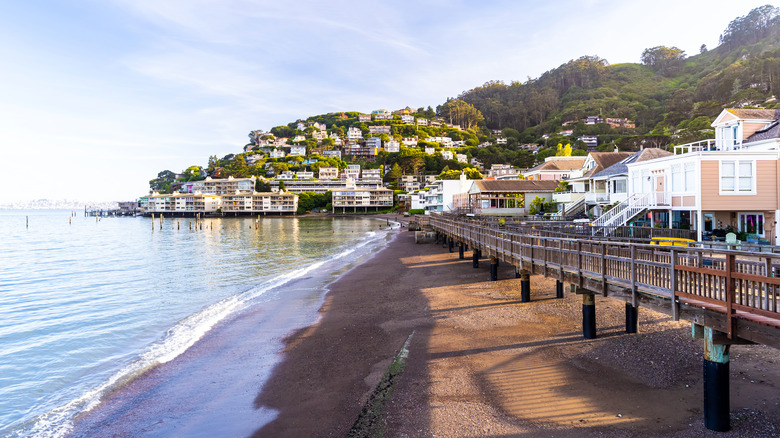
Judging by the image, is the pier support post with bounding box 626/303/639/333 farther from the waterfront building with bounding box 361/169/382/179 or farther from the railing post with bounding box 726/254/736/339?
the waterfront building with bounding box 361/169/382/179

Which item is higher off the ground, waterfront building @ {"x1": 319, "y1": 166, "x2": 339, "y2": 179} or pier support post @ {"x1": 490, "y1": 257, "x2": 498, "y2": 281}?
waterfront building @ {"x1": 319, "y1": 166, "x2": 339, "y2": 179}

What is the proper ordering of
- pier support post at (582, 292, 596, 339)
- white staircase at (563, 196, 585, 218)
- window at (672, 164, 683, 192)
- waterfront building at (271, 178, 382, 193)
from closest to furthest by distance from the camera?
pier support post at (582, 292, 596, 339) → window at (672, 164, 683, 192) → white staircase at (563, 196, 585, 218) → waterfront building at (271, 178, 382, 193)

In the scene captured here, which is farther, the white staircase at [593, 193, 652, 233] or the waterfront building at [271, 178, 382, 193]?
the waterfront building at [271, 178, 382, 193]

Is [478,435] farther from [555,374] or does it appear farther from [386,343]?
[386,343]

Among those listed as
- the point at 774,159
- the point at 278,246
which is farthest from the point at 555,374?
the point at 278,246

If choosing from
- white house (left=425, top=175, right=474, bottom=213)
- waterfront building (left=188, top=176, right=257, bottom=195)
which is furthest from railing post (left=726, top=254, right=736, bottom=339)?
waterfront building (left=188, top=176, right=257, bottom=195)

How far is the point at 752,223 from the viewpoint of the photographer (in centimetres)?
2069

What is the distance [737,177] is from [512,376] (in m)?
19.1

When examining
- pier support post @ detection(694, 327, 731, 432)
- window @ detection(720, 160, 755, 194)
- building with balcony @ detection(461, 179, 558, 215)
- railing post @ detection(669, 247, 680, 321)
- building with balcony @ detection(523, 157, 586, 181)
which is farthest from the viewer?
building with balcony @ detection(523, 157, 586, 181)

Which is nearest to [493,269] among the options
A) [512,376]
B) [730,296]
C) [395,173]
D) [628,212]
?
[628,212]

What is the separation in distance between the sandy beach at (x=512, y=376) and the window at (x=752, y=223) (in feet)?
38.5

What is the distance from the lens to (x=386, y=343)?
1295 cm

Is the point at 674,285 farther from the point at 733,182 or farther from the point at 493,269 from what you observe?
the point at 733,182

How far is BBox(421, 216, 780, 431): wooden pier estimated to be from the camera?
653 centimetres
